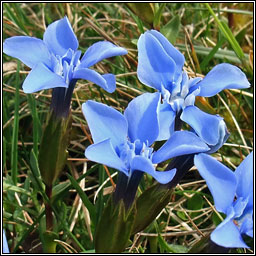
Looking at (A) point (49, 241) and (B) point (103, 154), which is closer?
(B) point (103, 154)

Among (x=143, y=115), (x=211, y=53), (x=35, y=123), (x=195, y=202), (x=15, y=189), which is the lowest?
(x=195, y=202)

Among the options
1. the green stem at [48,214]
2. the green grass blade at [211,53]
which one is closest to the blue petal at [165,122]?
the green stem at [48,214]

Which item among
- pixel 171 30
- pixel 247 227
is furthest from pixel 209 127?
pixel 171 30

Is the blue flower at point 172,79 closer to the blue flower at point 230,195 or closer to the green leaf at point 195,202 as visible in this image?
the blue flower at point 230,195

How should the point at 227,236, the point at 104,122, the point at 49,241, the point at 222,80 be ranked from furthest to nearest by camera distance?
the point at 49,241
the point at 222,80
the point at 104,122
the point at 227,236

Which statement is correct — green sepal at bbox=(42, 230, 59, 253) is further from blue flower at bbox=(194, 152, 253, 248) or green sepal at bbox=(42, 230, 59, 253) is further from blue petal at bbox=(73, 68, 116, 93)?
blue flower at bbox=(194, 152, 253, 248)

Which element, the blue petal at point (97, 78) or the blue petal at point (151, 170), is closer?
the blue petal at point (151, 170)

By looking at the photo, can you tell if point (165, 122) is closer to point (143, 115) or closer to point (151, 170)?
point (143, 115)
